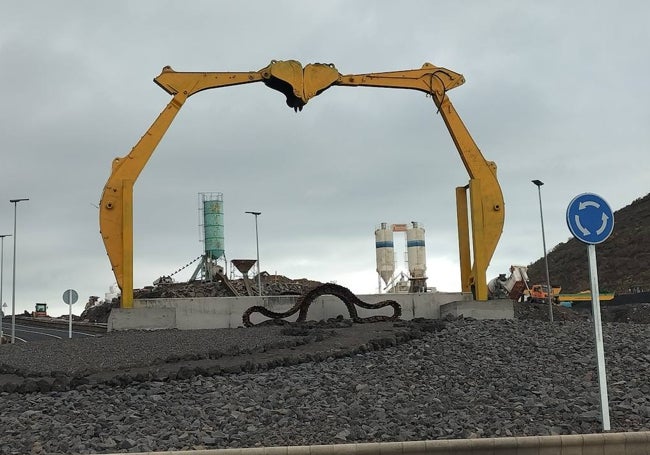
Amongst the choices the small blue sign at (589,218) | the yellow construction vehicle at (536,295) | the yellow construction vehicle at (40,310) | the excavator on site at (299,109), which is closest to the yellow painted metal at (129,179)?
the excavator on site at (299,109)

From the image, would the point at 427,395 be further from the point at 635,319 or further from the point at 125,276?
the point at 635,319

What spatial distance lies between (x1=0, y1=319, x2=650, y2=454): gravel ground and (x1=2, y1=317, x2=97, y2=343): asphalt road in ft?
91.5

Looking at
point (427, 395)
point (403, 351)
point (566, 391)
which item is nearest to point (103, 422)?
point (427, 395)

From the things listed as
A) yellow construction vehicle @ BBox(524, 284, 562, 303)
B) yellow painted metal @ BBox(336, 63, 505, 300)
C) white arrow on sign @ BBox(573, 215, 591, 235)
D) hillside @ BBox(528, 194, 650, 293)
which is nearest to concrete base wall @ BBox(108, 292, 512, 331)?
yellow painted metal @ BBox(336, 63, 505, 300)

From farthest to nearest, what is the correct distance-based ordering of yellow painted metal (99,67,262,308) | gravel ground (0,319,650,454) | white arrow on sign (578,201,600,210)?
yellow painted metal (99,67,262,308) < white arrow on sign (578,201,600,210) < gravel ground (0,319,650,454)

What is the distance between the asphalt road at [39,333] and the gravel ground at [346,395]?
27898 millimetres

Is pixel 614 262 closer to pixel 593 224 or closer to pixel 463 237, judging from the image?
pixel 463 237

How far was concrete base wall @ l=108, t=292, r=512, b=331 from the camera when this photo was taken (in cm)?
1902

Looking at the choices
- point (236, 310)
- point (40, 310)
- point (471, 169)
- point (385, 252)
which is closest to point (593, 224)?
point (471, 169)

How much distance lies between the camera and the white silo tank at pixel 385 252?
5334 cm

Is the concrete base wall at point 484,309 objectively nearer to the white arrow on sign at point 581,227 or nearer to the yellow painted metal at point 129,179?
the yellow painted metal at point 129,179

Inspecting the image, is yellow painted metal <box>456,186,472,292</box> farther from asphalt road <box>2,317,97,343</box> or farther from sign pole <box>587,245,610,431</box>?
asphalt road <box>2,317,97,343</box>

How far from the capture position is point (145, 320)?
19000 mm

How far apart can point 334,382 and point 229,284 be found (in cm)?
3475
